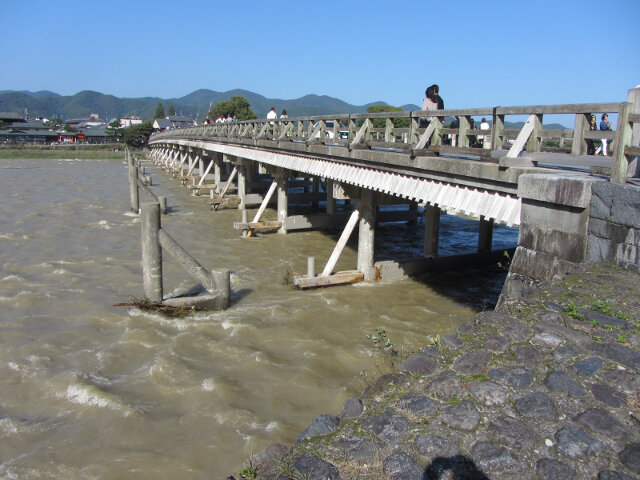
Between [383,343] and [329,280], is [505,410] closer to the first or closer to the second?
A: [383,343]

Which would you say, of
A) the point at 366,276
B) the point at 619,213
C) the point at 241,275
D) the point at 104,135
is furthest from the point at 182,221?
the point at 104,135

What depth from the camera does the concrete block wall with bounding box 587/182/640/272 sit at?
5086 millimetres

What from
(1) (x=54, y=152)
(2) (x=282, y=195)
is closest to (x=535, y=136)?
(2) (x=282, y=195)

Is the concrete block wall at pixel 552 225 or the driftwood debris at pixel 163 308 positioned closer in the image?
the concrete block wall at pixel 552 225

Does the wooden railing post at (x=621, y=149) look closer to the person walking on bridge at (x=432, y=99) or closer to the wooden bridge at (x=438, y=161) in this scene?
the wooden bridge at (x=438, y=161)

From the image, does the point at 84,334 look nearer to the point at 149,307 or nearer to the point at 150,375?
the point at 149,307

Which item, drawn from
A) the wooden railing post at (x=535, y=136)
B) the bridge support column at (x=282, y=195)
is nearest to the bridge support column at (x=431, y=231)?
the bridge support column at (x=282, y=195)

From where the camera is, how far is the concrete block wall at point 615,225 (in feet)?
16.7

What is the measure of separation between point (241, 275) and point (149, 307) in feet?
11.1

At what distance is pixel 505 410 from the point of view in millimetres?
3838

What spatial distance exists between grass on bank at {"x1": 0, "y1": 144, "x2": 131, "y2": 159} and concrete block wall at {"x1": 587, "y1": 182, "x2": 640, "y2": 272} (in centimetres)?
7339

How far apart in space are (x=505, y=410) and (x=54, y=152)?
79.0 metres

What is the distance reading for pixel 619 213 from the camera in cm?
518

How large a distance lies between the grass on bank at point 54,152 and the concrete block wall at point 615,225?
2889 inches
